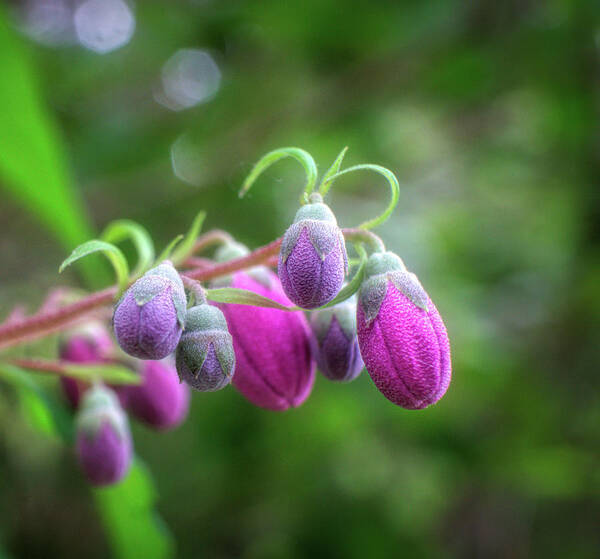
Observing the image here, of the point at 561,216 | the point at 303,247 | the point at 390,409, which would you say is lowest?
the point at 390,409

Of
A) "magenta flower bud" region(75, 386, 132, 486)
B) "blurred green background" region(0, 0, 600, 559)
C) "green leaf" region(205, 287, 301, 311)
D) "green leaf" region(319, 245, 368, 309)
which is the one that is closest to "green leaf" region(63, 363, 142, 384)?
"magenta flower bud" region(75, 386, 132, 486)

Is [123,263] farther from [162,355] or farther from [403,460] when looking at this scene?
[403,460]

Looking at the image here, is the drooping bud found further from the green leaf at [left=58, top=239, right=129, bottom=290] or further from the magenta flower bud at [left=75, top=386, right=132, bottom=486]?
the green leaf at [left=58, top=239, right=129, bottom=290]

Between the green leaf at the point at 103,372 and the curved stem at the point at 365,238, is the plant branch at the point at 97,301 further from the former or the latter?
the green leaf at the point at 103,372

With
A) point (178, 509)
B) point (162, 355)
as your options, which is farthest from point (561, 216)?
point (162, 355)

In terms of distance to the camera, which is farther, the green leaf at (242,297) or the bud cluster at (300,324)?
the green leaf at (242,297)

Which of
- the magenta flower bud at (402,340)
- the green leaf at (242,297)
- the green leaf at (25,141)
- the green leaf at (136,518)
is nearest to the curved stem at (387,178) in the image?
the magenta flower bud at (402,340)
